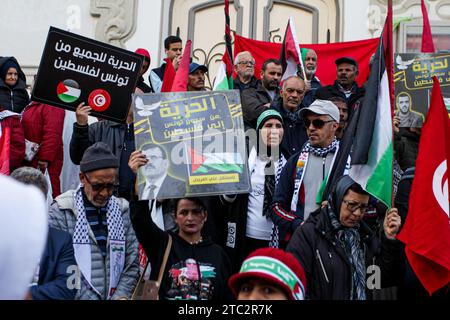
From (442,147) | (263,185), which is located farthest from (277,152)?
(442,147)

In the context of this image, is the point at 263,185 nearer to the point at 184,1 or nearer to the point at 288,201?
the point at 288,201

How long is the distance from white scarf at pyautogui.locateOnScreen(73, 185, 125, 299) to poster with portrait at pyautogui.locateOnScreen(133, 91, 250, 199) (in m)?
0.34

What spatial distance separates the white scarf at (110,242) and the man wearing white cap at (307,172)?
1073 mm

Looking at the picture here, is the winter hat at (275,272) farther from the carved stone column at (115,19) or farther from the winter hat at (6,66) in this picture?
the carved stone column at (115,19)

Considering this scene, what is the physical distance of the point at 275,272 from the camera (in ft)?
12.7

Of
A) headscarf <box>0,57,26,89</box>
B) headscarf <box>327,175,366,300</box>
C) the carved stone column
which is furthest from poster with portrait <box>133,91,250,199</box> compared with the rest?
the carved stone column

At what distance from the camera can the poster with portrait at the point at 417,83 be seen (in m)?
7.22

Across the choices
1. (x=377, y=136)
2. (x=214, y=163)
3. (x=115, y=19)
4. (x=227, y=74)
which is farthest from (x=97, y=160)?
(x=115, y=19)

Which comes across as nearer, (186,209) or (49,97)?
(186,209)

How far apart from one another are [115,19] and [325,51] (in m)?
3.14

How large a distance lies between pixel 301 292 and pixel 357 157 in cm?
186

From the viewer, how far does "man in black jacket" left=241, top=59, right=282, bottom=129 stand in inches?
302

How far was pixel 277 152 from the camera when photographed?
658cm

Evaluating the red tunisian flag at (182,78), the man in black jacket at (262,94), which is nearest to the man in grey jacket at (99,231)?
the red tunisian flag at (182,78)
